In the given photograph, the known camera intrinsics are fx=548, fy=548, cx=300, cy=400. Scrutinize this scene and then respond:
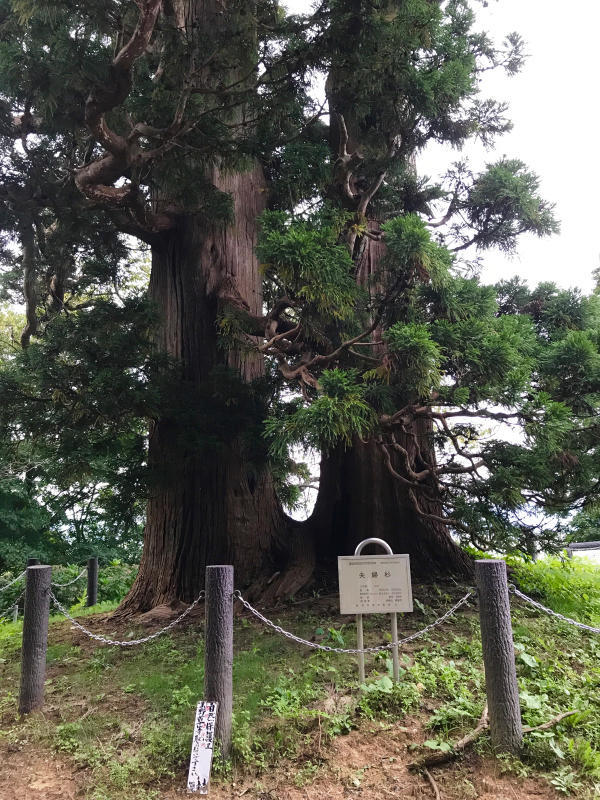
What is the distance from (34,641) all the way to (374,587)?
8.17ft

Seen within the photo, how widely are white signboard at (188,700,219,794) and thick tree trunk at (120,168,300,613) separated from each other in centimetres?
231

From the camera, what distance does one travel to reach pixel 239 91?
14.8 feet

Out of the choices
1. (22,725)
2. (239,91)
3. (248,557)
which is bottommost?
(22,725)

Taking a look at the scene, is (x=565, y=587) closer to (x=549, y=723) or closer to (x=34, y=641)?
(x=549, y=723)

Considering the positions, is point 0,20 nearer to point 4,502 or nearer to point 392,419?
point 392,419

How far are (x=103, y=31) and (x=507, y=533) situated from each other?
16.3 ft

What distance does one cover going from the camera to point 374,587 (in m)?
3.82

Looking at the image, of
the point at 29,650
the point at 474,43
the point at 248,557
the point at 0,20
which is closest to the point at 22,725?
the point at 29,650

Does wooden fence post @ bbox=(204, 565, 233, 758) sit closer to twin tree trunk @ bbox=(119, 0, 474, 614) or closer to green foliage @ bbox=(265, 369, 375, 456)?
green foliage @ bbox=(265, 369, 375, 456)

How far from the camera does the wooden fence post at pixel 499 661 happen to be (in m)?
3.00

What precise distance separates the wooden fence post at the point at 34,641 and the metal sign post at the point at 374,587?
2.20 m

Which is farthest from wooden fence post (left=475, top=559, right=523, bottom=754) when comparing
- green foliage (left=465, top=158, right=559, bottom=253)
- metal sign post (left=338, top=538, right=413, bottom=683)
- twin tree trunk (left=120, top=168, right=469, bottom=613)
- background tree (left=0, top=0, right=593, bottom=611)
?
green foliage (left=465, top=158, right=559, bottom=253)

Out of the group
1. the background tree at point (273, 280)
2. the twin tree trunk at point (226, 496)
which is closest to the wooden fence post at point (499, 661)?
the background tree at point (273, 280)

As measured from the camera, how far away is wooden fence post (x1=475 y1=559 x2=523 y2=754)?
300 centimetres
